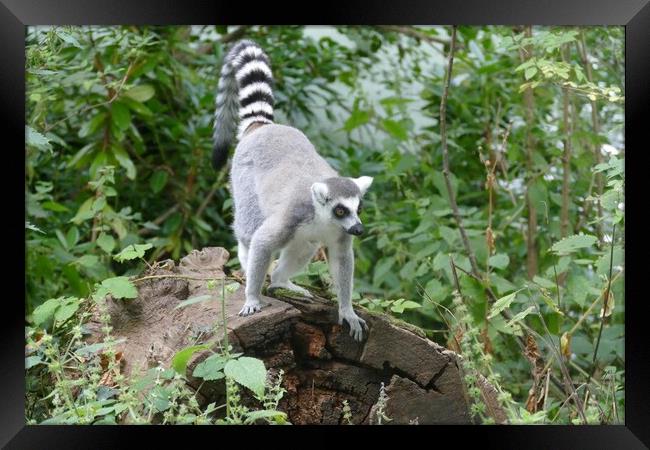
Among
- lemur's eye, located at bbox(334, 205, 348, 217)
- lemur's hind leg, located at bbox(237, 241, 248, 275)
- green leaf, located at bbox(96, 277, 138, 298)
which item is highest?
lemur's eye, located at bbox(334, 205, 348, 217)

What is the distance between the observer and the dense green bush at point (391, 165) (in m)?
4.96

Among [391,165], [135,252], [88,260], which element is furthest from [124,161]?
[135,252]

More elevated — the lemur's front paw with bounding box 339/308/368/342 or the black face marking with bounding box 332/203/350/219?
the black face marking with bounding box 332/203/350/219

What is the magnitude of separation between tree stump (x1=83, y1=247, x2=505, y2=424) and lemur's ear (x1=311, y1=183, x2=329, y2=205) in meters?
0.45

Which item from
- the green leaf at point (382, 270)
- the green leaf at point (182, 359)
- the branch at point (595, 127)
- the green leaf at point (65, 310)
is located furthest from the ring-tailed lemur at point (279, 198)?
the branch at point (595, 127)

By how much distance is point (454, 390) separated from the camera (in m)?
3.63

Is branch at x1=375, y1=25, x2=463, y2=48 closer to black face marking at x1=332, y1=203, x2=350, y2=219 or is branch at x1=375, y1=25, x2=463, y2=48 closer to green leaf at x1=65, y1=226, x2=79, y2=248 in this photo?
green leaf at x1=65, y1=226, x2=79, y2=248

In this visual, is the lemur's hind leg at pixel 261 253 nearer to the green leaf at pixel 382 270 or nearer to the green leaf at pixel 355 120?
the green leaf at pixel 382 270

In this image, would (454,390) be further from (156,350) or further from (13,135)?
(13,135)

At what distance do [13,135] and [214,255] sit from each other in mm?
1295

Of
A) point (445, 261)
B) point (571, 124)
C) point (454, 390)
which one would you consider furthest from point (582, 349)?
point (571, 124)

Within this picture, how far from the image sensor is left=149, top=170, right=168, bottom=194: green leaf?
612cm

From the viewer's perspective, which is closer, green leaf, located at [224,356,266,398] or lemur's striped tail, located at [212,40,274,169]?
green leaf, located at [224,356,266,398]

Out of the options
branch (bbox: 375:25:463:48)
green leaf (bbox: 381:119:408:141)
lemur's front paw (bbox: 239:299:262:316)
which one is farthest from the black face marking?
branch (bbox: 375:25:463:48)
